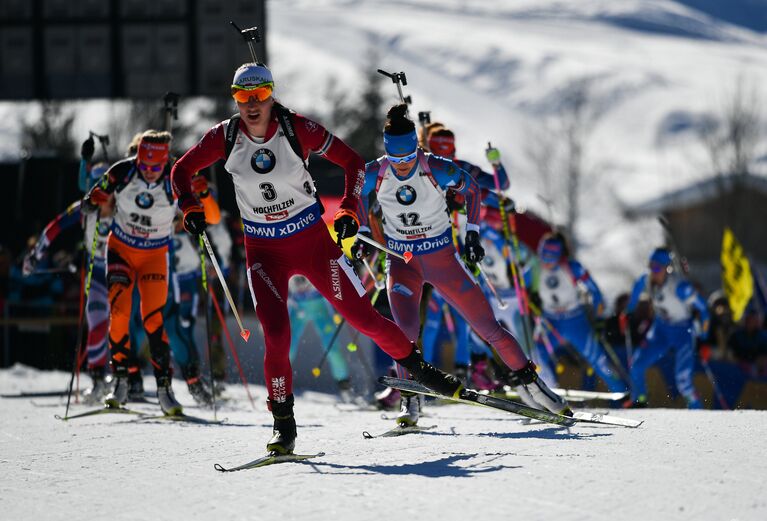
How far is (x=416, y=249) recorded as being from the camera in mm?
8398

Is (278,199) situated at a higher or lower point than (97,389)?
higher

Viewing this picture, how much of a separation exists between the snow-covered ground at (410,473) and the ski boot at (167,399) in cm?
62

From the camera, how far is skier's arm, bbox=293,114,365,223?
6.97 meters

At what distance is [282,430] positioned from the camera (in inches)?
263

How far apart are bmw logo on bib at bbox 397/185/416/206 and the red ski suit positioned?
1295mm

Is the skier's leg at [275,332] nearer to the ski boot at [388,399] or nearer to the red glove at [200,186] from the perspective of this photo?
the red glove at [200,186]

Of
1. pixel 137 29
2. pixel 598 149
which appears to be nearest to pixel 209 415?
pixel 137 29

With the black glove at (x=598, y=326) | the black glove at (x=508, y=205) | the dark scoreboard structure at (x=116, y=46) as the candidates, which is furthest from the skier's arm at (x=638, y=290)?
the dark scoreboard structure at (x=116, y=46)

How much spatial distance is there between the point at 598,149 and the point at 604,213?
18.0 meters

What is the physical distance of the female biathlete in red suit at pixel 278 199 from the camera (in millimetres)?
6879

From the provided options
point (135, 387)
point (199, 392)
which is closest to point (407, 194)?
point (135, 387)

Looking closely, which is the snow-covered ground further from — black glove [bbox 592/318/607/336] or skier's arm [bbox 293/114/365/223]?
black glove [bbox 592/318/607/336]

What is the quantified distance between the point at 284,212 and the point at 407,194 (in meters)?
1.55

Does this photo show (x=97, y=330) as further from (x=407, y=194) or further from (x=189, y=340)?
(x=407, y=194)
